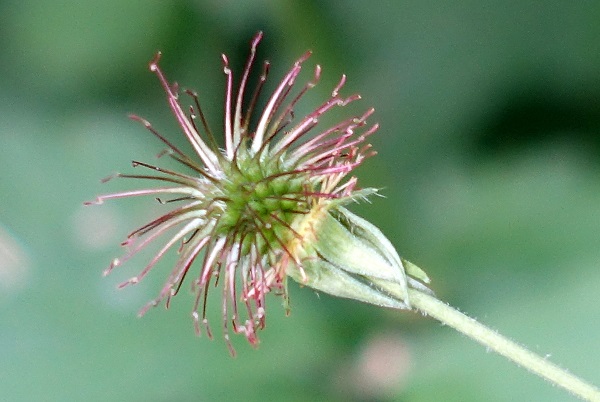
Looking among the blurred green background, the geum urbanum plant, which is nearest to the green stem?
the geum urbanum plant

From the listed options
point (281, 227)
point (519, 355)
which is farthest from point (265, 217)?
point (519, 355)

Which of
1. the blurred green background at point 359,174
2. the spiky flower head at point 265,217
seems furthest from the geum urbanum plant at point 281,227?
the blurred green background at point 359,174

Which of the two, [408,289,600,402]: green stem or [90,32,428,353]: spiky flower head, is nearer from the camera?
[408,289,600,402]: green stem

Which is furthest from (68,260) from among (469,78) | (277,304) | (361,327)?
(469,78)

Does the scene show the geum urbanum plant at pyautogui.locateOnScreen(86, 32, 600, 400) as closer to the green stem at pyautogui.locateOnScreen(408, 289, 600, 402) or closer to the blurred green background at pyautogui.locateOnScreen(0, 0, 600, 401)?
the green stem at pyautogui.locateOnScreen(408, 289, 600, 402)

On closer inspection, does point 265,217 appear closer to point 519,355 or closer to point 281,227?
point 281,227

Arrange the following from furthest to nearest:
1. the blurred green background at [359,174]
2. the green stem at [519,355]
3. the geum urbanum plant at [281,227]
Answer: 1. the blurred green background at [359,174]
2. the geum urbanum plant at [281,227]
3. the green stem at [519,355]

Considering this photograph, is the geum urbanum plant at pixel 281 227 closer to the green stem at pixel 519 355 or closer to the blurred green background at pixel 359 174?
the green stem at pixel 519 355

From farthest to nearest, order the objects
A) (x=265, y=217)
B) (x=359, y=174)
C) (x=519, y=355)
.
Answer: (x=359, y=174) → (x=265, y=217) → (x=519, y=355)
